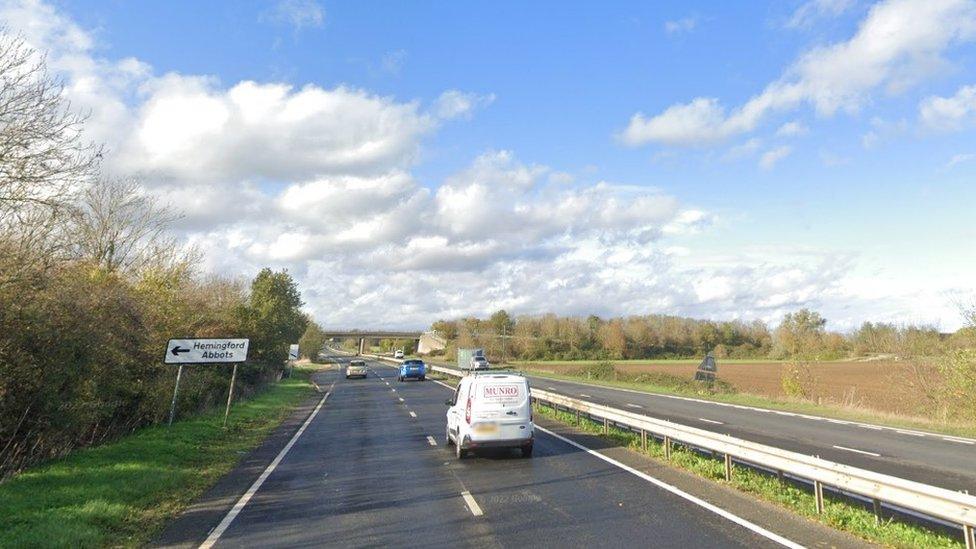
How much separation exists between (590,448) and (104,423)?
12.4 m

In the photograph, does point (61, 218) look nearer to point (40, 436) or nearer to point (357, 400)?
point (40, 436)

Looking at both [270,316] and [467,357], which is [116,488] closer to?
[270,316]

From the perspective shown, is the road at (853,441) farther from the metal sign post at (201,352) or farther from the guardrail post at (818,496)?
the metal sign post at (201,352)

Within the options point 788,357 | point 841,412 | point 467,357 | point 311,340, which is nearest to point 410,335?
point 311,340

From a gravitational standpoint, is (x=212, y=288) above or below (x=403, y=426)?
above

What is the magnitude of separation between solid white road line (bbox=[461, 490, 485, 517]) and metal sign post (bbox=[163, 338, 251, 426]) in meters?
11.6

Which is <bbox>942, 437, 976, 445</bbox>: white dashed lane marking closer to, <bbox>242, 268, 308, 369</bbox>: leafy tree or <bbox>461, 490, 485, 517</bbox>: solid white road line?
<bbox>461, 490, 485, 517</bbox>: solid white road line

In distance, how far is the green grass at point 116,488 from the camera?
797 centimetres

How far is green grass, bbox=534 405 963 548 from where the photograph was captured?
7254mm

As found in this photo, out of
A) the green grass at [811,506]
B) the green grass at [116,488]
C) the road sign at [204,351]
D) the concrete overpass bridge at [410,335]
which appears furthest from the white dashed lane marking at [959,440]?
the concrete overpass bridge at [410,335]

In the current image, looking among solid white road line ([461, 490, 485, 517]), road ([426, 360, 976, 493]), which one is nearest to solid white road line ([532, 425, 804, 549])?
solid white road line ([461, 490, 485, 517])

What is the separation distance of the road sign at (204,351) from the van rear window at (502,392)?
9569mm

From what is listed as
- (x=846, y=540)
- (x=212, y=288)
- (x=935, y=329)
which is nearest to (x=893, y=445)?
(x=846, y=540)

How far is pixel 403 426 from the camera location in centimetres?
2120
